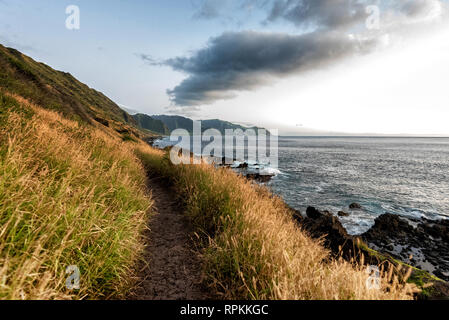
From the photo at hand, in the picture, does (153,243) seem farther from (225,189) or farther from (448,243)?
(448,243)

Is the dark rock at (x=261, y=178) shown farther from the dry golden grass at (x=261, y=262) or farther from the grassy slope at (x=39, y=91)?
the grassy slope at (x=39, y=91)

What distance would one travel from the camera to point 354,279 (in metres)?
2.30

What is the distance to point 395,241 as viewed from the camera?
11.8 m

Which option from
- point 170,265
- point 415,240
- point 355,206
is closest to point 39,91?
point 170,265

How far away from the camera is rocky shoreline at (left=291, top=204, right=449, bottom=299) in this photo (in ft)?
28.8

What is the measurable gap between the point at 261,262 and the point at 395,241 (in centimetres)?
1387

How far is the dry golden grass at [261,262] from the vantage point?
91.4 inches

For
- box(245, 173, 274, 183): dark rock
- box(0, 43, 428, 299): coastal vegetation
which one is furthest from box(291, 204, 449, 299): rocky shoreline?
box(245, 173, 274, 183): dark rock

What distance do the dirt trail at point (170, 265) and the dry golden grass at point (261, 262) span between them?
364 mm

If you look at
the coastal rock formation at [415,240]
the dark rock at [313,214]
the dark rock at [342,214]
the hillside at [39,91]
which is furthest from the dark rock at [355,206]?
the hillside at [39,91]
